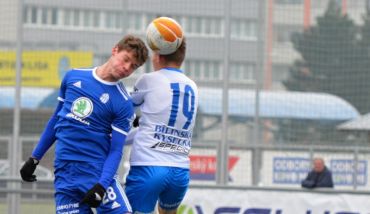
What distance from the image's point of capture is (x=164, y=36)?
261 inches

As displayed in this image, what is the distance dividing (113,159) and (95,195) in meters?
0.30

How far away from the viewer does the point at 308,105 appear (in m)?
12.8

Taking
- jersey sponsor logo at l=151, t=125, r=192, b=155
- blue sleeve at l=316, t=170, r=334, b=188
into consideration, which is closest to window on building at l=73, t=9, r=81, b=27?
blue sleeve at l=316, t=170, r=334, b=188

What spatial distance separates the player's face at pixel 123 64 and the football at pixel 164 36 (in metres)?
0.41

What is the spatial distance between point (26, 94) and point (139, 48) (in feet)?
18.8

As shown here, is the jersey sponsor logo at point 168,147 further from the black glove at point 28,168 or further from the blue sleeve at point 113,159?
the black glove at point 28,168

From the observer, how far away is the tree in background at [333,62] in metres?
12.8

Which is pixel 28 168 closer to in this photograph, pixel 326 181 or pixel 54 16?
pixel 54 16

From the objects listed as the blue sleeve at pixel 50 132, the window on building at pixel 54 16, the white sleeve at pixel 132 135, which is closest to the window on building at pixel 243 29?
the window on building at pixel 54 16

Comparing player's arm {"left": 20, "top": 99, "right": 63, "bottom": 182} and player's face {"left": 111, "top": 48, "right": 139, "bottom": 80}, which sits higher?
player's face {"left": 111, "top": 48, "right": 139, "bottom": 80}

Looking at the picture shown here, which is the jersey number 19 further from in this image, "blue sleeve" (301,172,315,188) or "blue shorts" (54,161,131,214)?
"blue sleeve" (301,172,315,188)

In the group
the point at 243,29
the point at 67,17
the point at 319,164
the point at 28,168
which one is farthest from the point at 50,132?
the point at 319,164

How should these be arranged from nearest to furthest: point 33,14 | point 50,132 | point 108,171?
point 108,171, point 50,132, point 33,14

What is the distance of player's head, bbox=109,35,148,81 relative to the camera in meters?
6.25
